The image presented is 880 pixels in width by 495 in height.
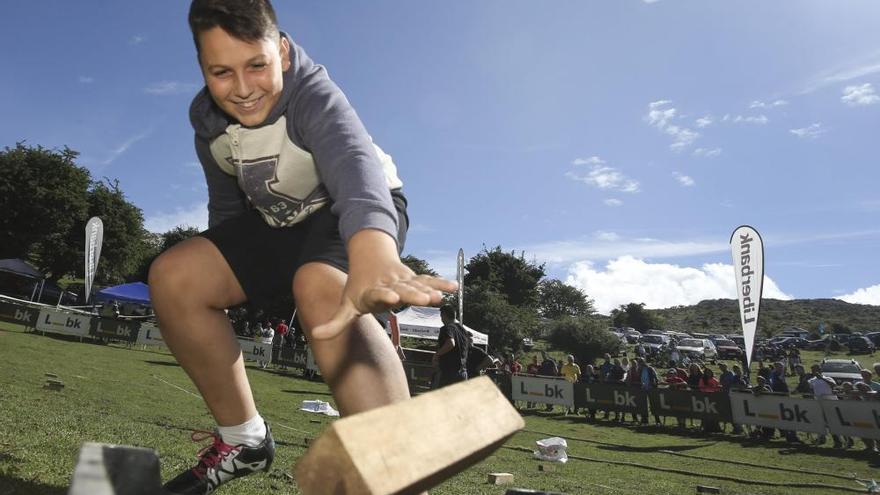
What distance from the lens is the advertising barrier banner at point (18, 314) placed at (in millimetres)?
23344

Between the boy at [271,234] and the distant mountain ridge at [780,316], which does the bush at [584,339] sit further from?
the boy at [271,234]

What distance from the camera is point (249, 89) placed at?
180 centimetres

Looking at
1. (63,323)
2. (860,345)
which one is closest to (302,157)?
(63,323)

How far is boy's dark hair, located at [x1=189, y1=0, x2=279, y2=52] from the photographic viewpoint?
169cm

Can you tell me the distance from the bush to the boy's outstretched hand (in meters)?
47.0

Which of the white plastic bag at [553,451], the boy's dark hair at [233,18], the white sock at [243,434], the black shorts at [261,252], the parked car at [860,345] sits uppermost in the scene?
the parked car at [860,345]

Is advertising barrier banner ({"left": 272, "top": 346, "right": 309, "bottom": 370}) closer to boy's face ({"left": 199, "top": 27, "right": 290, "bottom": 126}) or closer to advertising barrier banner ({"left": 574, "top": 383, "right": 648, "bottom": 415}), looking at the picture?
advertising barrier banner ({"left": 574, "top": 383, "right": 648, "bottom": 415})

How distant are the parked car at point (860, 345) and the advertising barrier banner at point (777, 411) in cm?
3627

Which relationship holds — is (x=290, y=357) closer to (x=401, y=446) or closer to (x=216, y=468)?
(x=216, y=468)

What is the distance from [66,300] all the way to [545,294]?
3051 inches

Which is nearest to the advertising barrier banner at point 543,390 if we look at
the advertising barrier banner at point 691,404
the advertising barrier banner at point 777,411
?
the advertising barrier banner at point 691,404

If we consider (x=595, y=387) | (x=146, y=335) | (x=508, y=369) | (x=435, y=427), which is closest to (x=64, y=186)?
(x=146, y=335)

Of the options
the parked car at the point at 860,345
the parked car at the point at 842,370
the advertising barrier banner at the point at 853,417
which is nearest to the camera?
the advertising barrier banner at the point at 853,417

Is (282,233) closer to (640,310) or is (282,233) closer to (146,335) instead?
(146,335)
